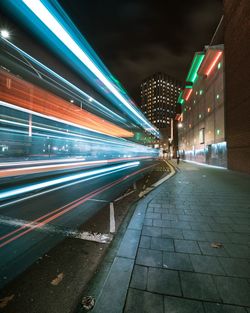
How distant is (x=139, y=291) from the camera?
2.53 metres

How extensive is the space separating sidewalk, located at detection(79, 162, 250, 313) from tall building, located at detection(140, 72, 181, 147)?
16944cm

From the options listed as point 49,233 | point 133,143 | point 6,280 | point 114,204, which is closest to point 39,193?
point 114,204

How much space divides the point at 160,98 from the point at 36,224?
183 m

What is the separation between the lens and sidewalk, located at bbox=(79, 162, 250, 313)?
7.63 feet

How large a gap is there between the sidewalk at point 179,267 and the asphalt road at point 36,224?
1.47 m

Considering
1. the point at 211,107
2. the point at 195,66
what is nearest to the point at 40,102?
the point at 211,107

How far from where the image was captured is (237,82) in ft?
57.5

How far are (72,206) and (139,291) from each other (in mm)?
4671

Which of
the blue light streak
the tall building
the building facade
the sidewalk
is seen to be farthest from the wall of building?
the tall building

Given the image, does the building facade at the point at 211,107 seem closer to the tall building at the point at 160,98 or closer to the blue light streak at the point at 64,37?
the blue light streak at the point at 64,37

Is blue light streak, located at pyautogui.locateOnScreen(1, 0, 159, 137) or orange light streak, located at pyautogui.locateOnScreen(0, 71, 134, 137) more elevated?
blue light streak, located at pyautogui.locateOnScreen(1, 0, 159, 137)

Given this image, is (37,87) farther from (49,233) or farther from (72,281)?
(72,281)

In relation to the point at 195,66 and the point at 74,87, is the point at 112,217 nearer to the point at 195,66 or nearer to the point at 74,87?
the point at 74,87

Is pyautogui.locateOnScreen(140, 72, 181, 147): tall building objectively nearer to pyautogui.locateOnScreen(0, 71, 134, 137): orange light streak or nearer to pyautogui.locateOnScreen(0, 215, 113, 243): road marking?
pyautogui.locateOnScreen(0, 71, 134, 137): orange light streak
